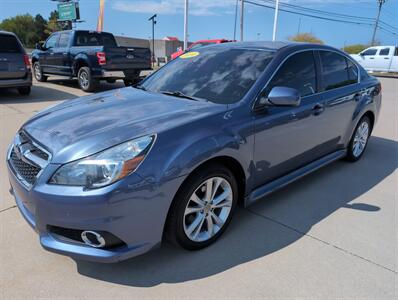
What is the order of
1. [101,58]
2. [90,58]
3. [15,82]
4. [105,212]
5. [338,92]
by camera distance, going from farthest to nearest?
1. [90,58]
2. [101,58]
3. [15,82]
4. [338,92]
5. [105,212]

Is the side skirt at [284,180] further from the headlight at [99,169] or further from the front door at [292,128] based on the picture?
the headlight at [99,169]

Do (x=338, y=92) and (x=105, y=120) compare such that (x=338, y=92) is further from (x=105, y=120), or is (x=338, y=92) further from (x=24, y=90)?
(x=24, y=90)

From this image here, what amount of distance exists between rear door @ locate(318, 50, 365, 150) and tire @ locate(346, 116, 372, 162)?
374 mm

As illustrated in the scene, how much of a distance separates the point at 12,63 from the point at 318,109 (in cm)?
854

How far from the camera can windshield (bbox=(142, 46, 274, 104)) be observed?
3.19 m

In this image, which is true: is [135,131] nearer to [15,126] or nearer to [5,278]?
[5,278]

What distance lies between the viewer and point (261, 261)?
2.74 m

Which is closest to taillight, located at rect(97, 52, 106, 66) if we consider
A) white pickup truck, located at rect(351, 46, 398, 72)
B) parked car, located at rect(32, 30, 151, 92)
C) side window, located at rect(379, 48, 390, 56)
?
parked car, located at rect(32, 30, 151, 92)

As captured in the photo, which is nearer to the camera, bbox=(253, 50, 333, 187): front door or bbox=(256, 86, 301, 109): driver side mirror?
bbox=(256, 86, 301, 109): driver side mirror

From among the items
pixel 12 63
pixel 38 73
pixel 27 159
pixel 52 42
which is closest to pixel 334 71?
pixel 27 159

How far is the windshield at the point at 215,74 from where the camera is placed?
3.19 m

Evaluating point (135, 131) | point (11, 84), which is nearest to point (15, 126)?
point (11, 84)

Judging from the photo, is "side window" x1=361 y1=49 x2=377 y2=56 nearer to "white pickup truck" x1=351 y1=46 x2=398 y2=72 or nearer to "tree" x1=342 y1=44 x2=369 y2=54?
"white pickup truck" x1=351 y1=46 x2=398 y2=72

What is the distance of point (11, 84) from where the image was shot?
932cm
